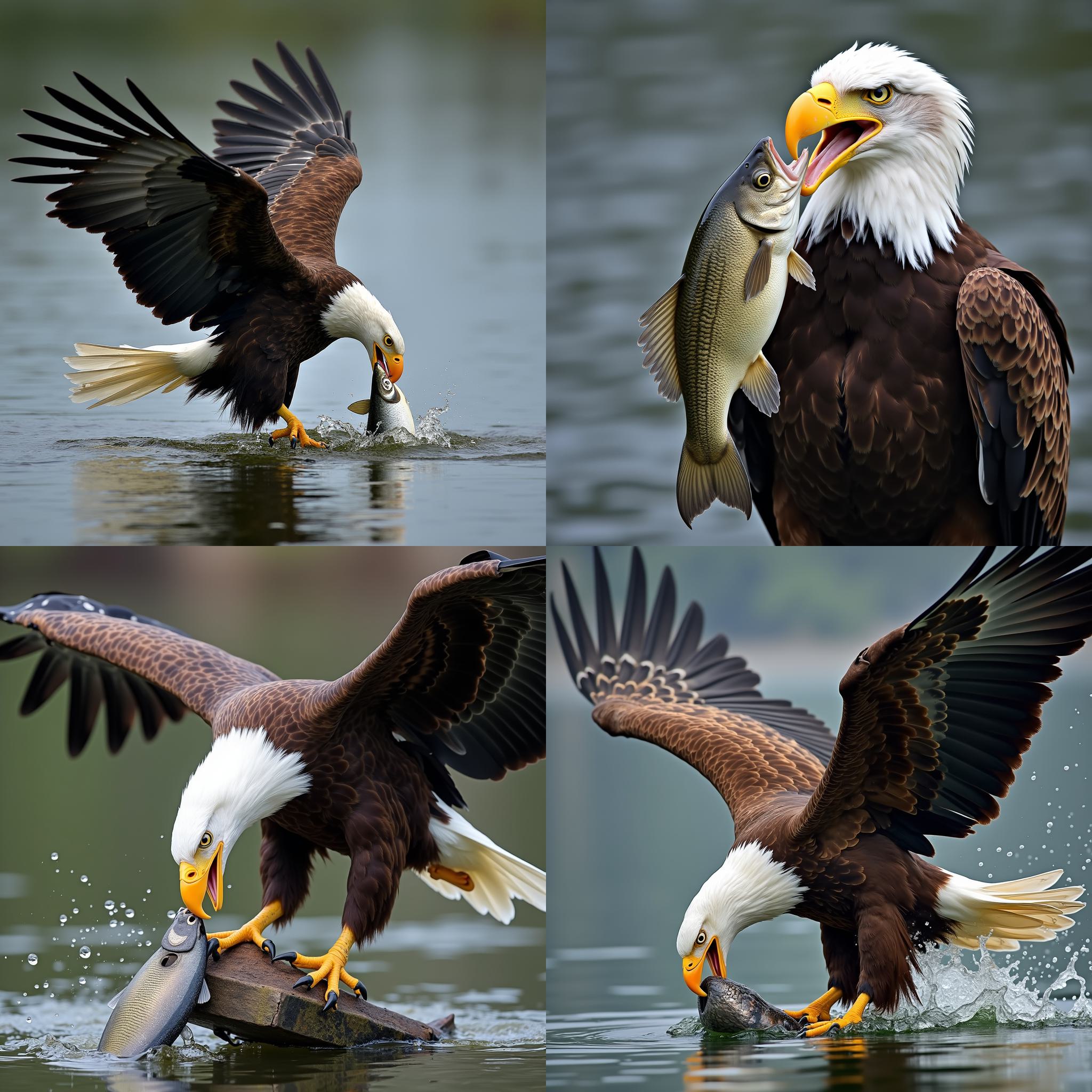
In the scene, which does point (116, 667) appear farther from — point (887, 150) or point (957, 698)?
point (887, 150)

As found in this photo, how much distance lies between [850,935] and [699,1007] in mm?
364

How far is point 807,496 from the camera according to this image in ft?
11.1

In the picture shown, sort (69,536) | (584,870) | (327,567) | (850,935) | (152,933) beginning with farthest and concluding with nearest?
(327,567) < (584,870) < (152,933) < (69,536) < (850,935)

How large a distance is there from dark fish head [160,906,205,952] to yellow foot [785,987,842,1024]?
125cm

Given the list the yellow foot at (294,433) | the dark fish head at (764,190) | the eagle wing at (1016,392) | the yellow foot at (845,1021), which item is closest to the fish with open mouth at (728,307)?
the dark fish head at (764,190)

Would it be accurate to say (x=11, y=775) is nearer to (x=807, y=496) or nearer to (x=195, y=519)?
(x=195, y=519)

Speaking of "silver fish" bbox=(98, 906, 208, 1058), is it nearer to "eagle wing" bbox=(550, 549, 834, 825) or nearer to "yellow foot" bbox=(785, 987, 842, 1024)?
"eagle wing" bbox=(550, 549, 834, 825)

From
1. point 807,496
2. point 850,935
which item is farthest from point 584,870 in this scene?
point 807,496

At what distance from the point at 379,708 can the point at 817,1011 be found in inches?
45.1

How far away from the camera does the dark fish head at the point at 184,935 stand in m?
3.05

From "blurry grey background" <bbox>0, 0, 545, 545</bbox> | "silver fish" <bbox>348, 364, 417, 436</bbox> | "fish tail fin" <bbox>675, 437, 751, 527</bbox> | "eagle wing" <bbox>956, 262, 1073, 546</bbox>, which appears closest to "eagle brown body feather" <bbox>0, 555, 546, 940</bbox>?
"blurry grey background" <bbox>0, 0, 545, 545</bbox>

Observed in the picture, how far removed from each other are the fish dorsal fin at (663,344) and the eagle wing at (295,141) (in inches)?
42.2

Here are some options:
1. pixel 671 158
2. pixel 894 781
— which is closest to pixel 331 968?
pixel 894 781

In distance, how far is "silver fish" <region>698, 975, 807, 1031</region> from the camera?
3.22m
